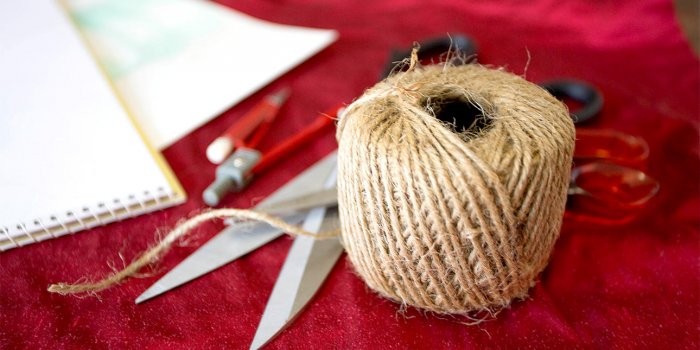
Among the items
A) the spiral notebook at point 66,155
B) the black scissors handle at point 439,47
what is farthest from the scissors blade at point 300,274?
the black scissors handle at point 439,47

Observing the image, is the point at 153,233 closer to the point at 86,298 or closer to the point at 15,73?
the point at 86,298

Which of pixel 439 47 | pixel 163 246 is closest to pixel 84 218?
pixel 163 246

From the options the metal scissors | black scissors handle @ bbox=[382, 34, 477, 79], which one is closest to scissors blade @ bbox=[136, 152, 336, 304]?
the metal scissors

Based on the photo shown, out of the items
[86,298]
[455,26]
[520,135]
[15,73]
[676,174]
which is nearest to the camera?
[520,135]

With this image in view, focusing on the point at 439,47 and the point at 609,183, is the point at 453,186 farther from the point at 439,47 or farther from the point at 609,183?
the point at 439,47

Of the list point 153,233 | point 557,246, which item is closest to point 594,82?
point 557,246

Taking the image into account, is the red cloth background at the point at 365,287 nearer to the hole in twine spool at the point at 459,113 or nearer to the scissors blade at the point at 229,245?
the scissors blade at the point at 229,245
